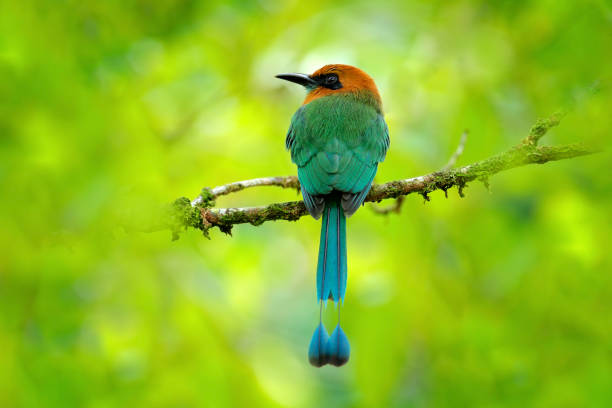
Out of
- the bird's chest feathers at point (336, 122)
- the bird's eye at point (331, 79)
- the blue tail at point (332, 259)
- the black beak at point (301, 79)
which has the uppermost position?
the bird's eye at point (331, 79)

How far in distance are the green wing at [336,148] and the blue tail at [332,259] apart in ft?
0.31

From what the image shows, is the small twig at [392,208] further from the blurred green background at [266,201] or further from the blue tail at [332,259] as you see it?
the blue tail at [332,259]

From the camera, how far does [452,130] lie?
3441mm

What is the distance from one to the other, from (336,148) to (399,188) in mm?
756

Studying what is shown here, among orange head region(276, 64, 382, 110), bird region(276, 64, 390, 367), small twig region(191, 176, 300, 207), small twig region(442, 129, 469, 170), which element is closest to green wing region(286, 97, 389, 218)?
bird region(276, 64, 390, 367)

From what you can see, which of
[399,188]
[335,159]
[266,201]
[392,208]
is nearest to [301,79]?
[266,201]

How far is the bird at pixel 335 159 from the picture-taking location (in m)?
2.96

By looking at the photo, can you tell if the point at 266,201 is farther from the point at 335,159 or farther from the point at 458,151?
the point at 458,151

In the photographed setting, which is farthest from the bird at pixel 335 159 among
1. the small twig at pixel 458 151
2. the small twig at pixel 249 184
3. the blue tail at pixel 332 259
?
the small twig at pixel 458 151

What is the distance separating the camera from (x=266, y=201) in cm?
414

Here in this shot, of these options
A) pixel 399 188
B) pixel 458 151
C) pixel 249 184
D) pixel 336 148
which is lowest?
pixel 399 188

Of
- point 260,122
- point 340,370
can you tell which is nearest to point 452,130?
point 260,122

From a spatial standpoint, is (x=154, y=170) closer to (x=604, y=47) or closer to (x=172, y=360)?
(x=172, y=360)

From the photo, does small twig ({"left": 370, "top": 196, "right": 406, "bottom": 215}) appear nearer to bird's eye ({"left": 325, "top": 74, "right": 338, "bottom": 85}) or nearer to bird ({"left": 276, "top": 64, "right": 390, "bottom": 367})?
bird ({"left": 276, "top": 64, "right": 390, "bottom": 367})
